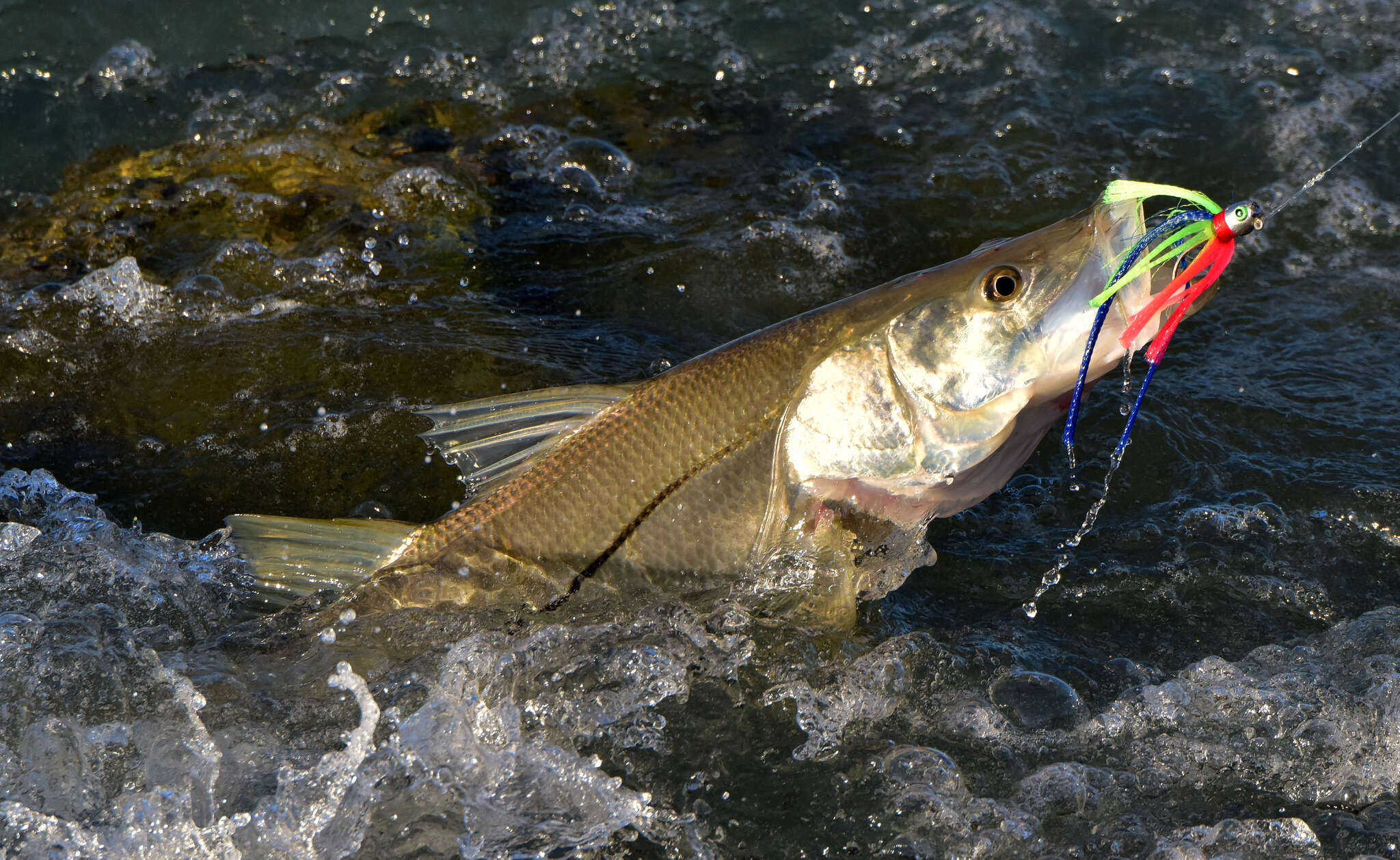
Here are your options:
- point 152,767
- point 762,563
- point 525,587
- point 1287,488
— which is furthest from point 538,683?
point 1287,488

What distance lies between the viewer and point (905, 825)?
2504 millimetres

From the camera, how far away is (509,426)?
290 cm

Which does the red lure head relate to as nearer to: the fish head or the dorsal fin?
the fish head

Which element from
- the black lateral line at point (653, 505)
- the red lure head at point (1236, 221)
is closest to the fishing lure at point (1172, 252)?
the red lure head at point (1236, 221)

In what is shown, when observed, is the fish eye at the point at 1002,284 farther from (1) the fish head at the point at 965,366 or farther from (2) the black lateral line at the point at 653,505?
(2) the black lateral line at the point at 653,505

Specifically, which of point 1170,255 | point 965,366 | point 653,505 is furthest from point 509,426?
point 1170,255

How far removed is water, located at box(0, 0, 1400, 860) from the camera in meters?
2.55

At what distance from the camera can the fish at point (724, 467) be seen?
9.00ft

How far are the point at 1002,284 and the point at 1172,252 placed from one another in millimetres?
372

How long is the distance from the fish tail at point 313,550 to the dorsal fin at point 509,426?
9.0 inches

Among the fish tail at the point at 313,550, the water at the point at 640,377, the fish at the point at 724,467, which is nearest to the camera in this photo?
the water at the point at 640,377

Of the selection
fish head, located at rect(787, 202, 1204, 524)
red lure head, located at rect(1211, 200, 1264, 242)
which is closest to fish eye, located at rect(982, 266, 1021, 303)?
fish head, located at rect(787, 202, 1204, 524)

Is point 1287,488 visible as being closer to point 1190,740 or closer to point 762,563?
point 1190,740

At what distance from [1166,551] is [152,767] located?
8.83 feet
